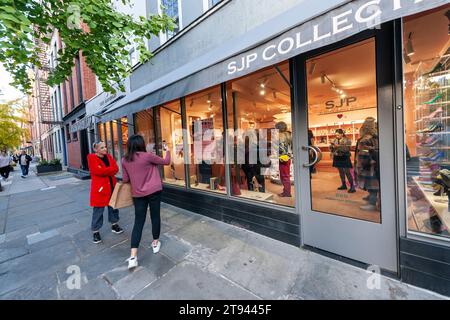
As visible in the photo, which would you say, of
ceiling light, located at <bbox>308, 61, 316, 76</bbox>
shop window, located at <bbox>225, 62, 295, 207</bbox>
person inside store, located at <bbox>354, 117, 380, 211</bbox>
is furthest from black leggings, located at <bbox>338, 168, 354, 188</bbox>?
ceiling light, located at <bbox>308, 61, 316, 76</bbox>

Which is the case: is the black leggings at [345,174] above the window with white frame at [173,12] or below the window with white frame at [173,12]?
below

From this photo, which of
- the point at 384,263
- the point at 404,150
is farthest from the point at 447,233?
the point at 404,150

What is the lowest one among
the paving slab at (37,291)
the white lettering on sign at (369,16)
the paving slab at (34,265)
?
the paving slab at (37,291)

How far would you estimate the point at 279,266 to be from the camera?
263 cm

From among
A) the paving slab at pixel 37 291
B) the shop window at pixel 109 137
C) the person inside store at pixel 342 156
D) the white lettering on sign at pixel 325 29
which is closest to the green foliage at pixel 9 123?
the shop window at pixel 109 137

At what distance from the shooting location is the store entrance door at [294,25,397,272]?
2.32 meters

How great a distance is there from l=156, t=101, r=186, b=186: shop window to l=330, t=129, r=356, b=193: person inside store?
358 cm

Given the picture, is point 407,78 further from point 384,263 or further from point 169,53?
point 169,53

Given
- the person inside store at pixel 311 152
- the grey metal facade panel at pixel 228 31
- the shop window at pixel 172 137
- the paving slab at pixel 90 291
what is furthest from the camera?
the shop window at pixel 172 137

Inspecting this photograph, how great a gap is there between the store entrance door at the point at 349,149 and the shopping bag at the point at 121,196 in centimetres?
261

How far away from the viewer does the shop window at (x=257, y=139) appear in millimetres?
4000

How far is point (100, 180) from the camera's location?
3.49m

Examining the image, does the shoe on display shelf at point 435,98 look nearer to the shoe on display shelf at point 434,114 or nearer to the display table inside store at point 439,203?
the shoe on display shelf at point 434,114
